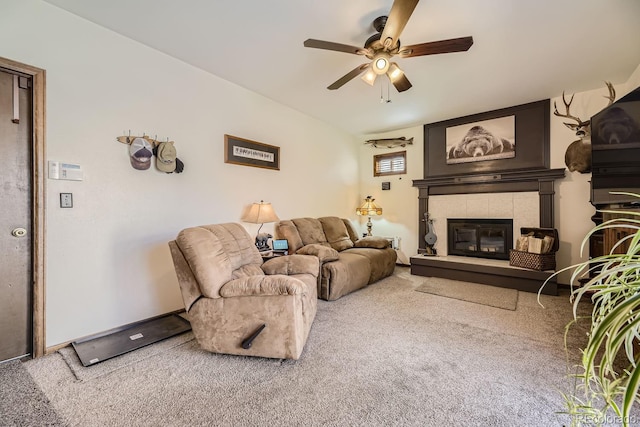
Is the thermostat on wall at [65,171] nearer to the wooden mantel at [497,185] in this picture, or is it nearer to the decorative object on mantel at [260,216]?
the decorative object on mantel at [260,216]

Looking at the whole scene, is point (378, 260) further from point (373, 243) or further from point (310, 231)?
point (310, 231)

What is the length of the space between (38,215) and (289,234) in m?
2.40

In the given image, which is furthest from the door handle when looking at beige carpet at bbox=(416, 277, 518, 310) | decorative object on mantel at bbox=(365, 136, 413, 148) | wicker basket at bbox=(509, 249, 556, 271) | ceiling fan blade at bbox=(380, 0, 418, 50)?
wicker basket at bbox=(509, 249, 556, 271)

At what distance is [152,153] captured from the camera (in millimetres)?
2635

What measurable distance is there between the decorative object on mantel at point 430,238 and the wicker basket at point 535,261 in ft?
3.77

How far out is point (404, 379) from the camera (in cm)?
177

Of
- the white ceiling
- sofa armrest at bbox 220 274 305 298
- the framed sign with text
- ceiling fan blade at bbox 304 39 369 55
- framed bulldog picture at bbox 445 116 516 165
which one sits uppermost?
the white ceiling

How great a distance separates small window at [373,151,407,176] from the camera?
5.17 metres

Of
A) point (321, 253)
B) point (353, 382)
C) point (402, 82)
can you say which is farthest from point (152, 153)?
point (353, 382)

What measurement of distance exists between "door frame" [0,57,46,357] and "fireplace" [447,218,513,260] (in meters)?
4.98

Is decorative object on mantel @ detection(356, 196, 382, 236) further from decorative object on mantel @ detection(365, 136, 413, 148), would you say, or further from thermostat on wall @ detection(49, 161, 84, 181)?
thermostat on wall @ detection(49, 161, 84, 181)

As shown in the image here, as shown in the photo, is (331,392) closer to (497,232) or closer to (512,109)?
(497,232)

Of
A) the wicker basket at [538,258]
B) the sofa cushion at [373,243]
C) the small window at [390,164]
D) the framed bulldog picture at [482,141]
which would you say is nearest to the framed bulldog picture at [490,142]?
the framed bulldog picture at [482,141]

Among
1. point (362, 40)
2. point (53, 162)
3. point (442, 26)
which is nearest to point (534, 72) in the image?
point (442, 26)
